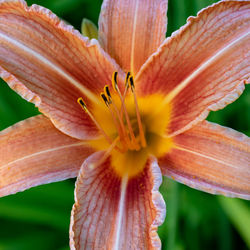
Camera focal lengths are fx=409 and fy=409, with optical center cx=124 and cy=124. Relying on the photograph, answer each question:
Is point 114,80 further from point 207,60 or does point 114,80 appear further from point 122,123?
point 207,60

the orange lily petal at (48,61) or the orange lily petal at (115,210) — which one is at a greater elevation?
the orange lily petal at (48,61)

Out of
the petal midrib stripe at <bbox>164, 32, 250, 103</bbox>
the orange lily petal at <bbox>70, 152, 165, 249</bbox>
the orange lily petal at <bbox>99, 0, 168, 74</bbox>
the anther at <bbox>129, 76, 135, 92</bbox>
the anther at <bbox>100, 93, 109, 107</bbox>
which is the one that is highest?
the orange lily petal at <bbox>99, 0, 168, 74</bbox>

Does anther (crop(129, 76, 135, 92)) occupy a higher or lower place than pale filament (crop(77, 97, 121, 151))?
higher

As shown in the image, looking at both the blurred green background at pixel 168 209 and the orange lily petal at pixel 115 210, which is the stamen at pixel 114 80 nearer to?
the orange lily petal at pixel 115 210

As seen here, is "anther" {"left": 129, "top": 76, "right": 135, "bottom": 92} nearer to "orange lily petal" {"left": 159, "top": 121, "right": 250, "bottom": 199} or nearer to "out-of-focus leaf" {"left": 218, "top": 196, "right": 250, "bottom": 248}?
"orange lily petal" {"left": 159, "top": 121, "right": 250, "bottom": 199}

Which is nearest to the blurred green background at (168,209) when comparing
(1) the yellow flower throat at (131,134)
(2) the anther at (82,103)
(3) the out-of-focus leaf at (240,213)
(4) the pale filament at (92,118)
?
(3) the out-of-focus leaf at (240,213)

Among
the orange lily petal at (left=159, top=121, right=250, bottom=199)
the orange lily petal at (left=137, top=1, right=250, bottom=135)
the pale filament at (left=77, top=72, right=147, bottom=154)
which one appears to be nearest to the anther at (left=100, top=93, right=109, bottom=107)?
the pale filament at (left=77, top=72, right=147, bottom=154)
